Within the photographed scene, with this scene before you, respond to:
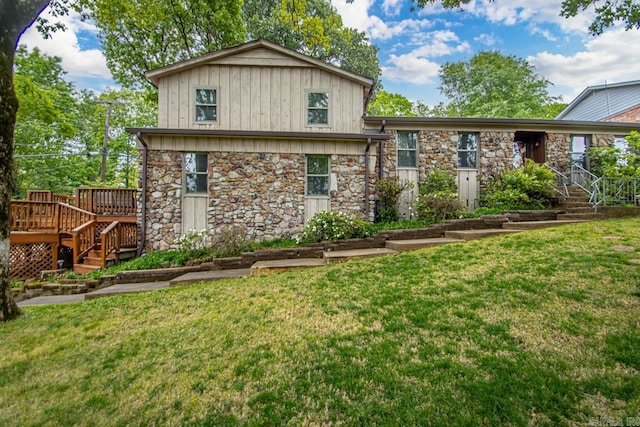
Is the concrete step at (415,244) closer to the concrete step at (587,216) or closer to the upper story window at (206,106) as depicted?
the concrete step at (587,216)

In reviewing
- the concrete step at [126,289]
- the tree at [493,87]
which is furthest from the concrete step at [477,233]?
the tree at [493,87]

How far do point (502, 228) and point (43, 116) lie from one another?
1890 cm

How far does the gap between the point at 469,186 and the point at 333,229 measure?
6.27 m

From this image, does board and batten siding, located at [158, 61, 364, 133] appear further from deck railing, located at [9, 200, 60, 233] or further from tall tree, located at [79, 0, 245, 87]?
tall tree, located at [79, 0, 245, 87]

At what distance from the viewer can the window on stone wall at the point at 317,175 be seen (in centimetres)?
939

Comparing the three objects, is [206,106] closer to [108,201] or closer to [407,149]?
[108,201]

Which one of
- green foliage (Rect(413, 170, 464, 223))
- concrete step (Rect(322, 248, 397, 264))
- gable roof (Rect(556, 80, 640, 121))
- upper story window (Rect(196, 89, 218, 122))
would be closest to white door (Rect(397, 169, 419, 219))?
green foliage (Rect(413, 170, 464, 223))

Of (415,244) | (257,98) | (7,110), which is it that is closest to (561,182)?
(415,244)

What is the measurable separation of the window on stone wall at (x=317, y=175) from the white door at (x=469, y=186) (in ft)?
17.4

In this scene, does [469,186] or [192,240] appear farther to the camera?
[469,186]

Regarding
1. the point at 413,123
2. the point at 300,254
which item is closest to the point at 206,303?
the point at 300,254

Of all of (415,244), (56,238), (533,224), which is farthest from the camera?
(56,238)

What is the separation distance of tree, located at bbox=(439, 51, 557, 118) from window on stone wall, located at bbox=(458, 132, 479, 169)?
1489cm

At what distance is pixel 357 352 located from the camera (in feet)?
9.57
